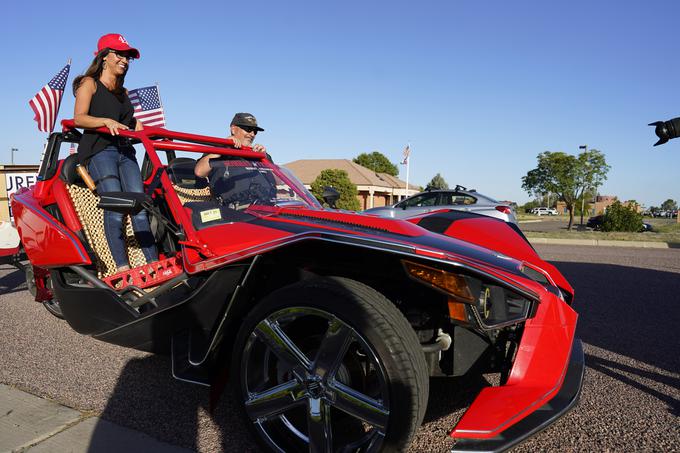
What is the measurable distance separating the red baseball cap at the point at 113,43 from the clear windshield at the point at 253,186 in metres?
1.31

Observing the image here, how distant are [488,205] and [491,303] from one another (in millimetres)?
9441

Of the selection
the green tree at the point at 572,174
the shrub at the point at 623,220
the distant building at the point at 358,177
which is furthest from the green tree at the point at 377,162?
the shrub at the point at 623,220

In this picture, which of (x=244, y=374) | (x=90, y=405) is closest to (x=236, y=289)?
(x=244, y=374)

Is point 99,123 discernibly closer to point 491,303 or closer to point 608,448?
point 491,303

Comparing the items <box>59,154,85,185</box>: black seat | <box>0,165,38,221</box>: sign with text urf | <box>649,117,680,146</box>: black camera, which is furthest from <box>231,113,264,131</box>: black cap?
<box>0,165,38,221</box>: sign with text urf

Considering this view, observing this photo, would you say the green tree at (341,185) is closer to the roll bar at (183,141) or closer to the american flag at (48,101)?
the american flag at (48,101)

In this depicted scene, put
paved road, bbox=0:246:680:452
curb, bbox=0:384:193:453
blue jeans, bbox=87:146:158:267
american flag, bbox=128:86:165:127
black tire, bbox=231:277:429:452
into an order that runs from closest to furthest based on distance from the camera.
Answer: black tire, bbox=231:277:429:452, curb, bbox=0:384:193:453, paved road, bbox=0:246:680:452, blue jeans, bbox=87:146:158:267, american flag, bbox=128:86:165:127

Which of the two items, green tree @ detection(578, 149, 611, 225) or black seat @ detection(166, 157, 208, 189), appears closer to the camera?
black seat @ detection(166, 157, 208, 189)

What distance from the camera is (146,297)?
9.66 ft

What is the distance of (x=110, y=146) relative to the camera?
141 inches

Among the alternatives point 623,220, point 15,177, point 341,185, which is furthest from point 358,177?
point 15,177

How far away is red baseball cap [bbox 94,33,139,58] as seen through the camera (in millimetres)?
3584

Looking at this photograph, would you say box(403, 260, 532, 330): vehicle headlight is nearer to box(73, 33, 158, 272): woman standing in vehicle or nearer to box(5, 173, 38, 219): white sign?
box(73, 33, 158, 272): woman standing in vehicle

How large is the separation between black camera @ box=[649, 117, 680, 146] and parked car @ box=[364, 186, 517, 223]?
6.30 metres
